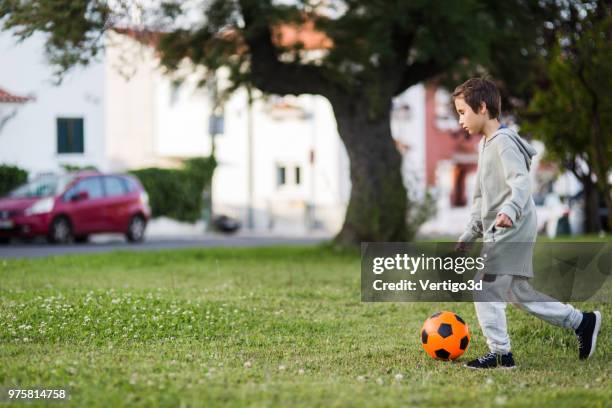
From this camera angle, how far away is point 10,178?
22031 mm

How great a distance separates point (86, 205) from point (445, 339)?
659 inches

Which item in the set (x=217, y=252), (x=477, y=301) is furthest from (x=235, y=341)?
(x=217, y=252)

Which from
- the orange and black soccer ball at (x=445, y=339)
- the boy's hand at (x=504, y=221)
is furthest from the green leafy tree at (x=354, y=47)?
the boy's hand at (x=504, y=221)

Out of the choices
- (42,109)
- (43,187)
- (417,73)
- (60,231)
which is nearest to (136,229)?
(60,231)

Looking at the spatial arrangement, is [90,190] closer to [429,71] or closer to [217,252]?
[217,252]

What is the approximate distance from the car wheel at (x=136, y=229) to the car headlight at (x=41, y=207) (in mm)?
2985

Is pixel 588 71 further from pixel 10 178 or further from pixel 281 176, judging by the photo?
pixel 281 176

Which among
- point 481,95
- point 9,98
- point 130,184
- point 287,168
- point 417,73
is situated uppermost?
point 417,73

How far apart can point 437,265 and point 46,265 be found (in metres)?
7.28

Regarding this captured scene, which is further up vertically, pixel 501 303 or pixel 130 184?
pixel 130 184

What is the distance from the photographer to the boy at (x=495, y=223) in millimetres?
6352

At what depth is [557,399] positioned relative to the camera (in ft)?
17.4

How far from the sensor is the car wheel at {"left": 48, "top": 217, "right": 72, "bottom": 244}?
855 inches

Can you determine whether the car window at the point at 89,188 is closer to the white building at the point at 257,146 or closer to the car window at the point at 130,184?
the car window at the point at 130,184
